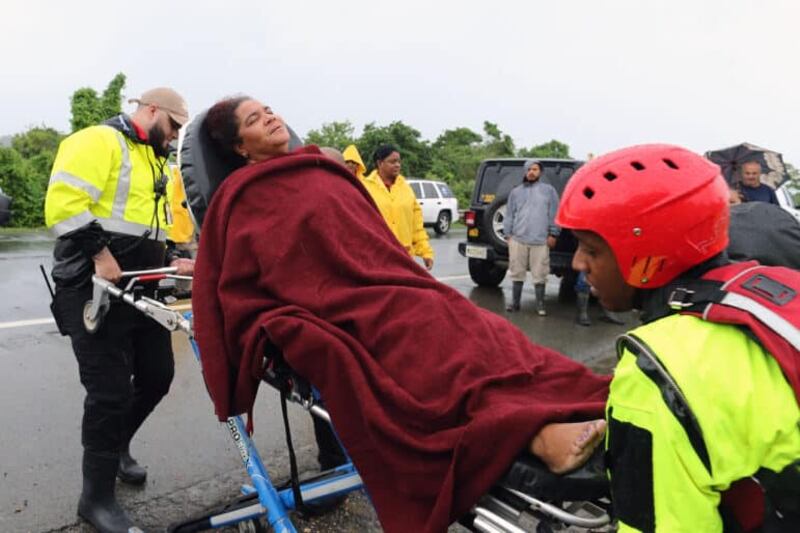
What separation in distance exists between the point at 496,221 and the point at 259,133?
21.8ft

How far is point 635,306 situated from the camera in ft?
5.29

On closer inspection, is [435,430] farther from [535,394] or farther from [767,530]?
[767,530]

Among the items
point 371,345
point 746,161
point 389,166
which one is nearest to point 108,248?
point 371,345

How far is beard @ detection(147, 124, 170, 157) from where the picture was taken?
10.1 feet

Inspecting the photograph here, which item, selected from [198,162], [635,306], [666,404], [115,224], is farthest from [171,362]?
[666,404]

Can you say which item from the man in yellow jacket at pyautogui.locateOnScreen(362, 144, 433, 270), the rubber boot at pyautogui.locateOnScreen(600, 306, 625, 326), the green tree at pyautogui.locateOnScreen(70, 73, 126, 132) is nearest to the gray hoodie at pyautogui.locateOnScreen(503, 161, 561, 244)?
the rubber boot at pyautogui.locateOnScreen(600, 306, 625, 326)

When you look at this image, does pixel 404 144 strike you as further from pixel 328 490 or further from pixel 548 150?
pixel 328 490

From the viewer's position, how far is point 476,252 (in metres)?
9.24

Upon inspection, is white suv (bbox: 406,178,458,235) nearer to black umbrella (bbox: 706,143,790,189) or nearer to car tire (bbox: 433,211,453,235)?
car tire (bbox: 433,211,453,235)

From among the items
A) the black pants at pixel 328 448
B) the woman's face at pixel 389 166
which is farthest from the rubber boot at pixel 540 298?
the black pants at pixel 328 448

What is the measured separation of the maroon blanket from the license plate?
6.75 metres

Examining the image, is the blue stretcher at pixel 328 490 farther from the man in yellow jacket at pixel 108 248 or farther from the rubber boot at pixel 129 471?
the rubber boot at pixel 129 471

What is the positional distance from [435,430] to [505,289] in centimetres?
821

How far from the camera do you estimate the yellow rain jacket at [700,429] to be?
→ 46.4 inches
